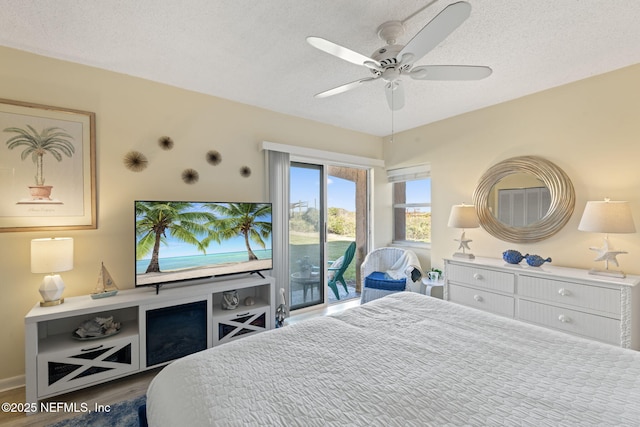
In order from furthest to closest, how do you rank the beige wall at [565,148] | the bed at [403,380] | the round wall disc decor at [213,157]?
the round wall disc decor at [213,157], the beige wall at [565,148], the bed at [403,380]

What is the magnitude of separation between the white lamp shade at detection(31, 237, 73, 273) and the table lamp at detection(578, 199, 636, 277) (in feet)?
13.2

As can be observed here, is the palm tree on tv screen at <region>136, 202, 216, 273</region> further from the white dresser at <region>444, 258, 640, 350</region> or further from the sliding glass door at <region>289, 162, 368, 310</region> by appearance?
the white dresser at <region>444, 258, 640, 350</region>

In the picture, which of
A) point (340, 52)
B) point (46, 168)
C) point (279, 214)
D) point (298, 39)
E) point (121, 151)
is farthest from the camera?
point (279, 214)

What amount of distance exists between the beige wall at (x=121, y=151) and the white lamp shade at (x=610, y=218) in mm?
3061

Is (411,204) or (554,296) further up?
(411,204)

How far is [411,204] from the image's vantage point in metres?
4.20

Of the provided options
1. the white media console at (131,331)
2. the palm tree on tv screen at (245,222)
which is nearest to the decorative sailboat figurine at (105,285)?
the white media console at (131,331)

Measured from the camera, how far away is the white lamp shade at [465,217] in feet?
9.81

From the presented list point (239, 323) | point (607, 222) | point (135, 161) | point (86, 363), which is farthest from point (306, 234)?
point (607, 222)

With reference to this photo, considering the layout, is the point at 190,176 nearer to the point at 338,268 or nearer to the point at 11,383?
the point at 11,383

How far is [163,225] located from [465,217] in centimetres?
301

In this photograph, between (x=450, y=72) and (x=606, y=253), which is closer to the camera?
(x=450, y=72)

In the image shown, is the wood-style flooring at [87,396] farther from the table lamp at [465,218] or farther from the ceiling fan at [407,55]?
the table lamp at [465,218]

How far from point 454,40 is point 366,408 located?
7.44 ft
